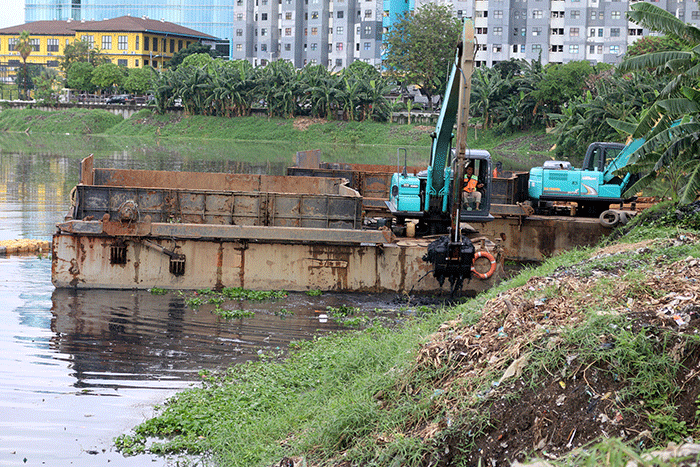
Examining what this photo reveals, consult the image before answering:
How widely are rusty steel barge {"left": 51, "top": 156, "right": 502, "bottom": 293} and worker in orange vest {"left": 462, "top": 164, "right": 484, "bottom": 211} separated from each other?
1024 millimetres

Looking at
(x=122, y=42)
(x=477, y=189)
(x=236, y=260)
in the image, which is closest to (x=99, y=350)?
(x=236, y=260)

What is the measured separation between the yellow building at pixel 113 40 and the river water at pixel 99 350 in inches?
5051

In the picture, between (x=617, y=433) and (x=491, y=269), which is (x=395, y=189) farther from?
(x=617, y=433)

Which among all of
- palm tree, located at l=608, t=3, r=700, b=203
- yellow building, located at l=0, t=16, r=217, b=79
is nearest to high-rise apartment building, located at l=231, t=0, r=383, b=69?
yellow building, located at l=0, t=16, r=217, b=79

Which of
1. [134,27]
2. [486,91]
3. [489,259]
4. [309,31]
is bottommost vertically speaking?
[489,259]

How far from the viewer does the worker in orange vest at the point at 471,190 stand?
18156 mm

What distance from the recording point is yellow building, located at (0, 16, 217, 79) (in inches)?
5650

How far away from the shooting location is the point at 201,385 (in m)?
11.0

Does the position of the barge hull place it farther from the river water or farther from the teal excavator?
the teal excavator

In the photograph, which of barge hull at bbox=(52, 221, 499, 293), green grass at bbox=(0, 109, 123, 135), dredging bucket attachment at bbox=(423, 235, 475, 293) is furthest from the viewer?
green grass at bbox=(0, 109, 123, 135)

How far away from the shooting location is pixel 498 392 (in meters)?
7.20

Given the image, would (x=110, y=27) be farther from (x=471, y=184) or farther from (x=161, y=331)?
A: (x=161, y=331)

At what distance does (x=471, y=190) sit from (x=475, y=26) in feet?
331

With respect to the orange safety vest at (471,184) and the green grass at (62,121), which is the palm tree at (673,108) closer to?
the orange safety vest at (471,184)
